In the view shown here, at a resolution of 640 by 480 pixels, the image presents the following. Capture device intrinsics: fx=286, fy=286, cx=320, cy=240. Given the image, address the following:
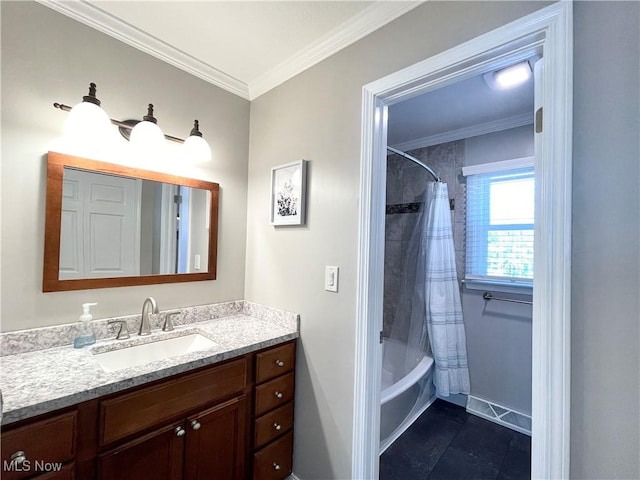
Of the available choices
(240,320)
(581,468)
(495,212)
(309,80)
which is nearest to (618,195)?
(581,468)

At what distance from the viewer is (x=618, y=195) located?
820 millimetres

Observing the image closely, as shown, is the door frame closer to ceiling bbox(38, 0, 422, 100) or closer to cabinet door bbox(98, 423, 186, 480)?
ceiling bbox(38, 0, 422, 100)

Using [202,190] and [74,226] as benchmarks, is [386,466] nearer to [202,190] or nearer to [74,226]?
[202,190]

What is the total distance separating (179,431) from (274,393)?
0.50m

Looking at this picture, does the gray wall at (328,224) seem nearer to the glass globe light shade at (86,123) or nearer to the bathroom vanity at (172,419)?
the bathroom vanity at (172,419)

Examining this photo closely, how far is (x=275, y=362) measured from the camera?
1.55m

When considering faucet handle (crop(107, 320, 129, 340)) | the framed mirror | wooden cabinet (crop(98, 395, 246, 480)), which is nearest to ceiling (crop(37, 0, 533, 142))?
the framed mirror

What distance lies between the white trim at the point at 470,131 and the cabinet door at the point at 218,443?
2587 millimetres

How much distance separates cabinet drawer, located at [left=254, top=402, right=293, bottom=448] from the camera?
4.82ft

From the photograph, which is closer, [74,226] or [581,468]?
[581,468]

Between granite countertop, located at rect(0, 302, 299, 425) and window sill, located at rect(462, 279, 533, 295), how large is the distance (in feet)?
5.41

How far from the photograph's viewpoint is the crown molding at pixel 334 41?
4.22 feet

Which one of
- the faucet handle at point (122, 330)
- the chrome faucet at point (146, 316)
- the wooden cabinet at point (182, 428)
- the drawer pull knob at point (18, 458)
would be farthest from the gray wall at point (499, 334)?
the drawer pull knob at point (18, 458)

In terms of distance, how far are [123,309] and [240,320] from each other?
0.64 meters
